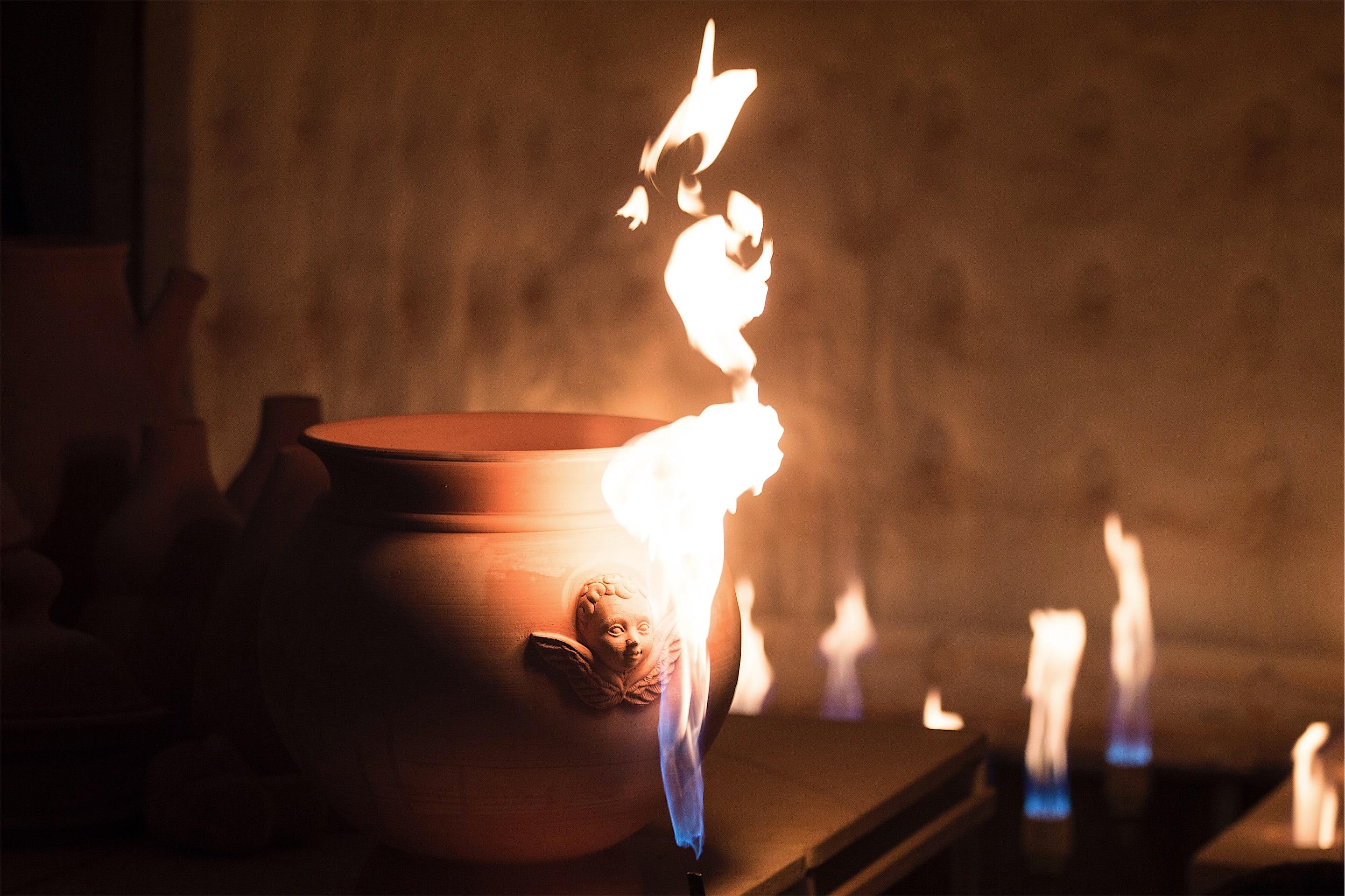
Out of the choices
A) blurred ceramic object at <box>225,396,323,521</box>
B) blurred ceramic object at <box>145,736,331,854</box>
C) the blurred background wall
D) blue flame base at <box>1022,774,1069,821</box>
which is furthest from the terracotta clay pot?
the blurred background wall

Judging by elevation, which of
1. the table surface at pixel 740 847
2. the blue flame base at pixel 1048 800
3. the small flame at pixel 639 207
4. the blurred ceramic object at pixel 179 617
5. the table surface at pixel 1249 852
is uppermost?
the small flame at pixel 639 207

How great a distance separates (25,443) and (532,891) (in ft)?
2.38

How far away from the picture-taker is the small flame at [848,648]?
232 centimetres

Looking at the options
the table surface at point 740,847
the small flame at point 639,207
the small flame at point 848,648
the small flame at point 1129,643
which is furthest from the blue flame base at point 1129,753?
the small flame at point 639,207

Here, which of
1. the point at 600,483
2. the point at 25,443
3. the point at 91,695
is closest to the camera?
the point at 600,483

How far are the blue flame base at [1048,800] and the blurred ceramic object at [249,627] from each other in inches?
43.4

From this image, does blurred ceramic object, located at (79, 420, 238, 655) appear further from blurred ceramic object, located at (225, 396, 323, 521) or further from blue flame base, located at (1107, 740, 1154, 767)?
blue flame base, located at (1107, 740, 1154, 767)

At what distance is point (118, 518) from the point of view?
4.20 ft

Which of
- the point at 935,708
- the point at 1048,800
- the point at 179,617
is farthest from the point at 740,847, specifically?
the point at 935,708

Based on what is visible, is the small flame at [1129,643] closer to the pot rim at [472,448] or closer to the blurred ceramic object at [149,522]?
the pot rim at [472,448]

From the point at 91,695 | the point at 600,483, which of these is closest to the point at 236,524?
the point at 91,695

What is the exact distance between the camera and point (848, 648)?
7.61 feet

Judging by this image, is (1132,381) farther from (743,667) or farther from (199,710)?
(199,710)

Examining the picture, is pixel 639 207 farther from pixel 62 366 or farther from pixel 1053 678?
pixel 1053 678
